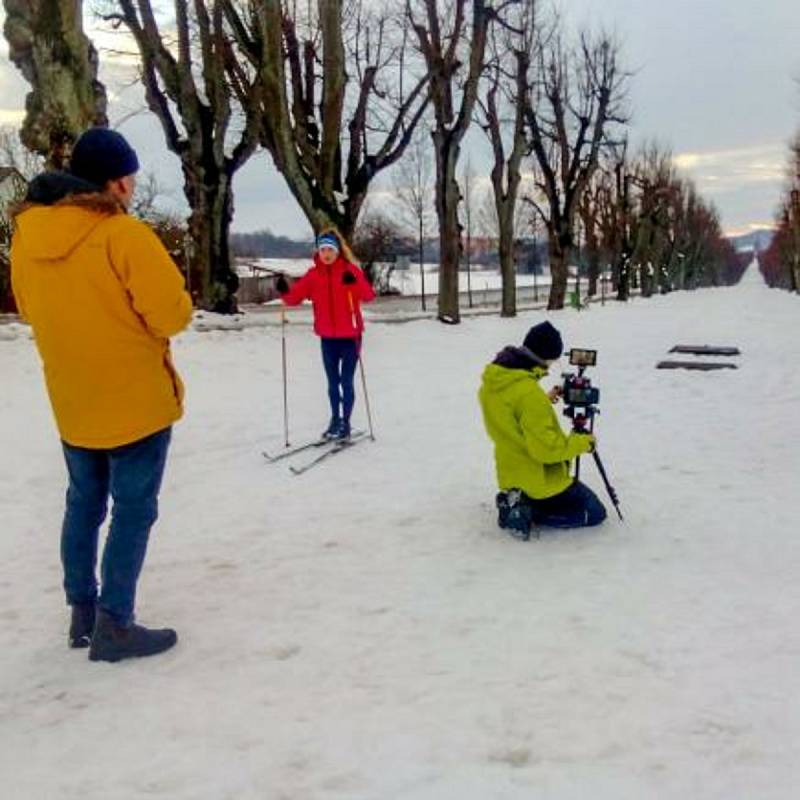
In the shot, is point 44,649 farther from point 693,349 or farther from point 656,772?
point 693,349

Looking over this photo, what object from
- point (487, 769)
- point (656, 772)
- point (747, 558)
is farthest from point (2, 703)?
point (747, 558)

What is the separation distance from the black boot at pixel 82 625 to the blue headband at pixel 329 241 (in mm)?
5077

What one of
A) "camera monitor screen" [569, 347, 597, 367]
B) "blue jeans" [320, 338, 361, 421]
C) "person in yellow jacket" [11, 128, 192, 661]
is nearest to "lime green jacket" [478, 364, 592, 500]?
"camera monitor screen" [569, 347, 597, 367]

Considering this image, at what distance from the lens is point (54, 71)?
1051 centimetres

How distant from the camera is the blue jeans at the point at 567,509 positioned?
5258 mm

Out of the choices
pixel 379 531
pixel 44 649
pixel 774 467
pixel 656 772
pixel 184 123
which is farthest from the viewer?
pixel 184 123

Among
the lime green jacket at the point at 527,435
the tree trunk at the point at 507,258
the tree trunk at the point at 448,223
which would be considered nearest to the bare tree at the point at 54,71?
the lime green jacket at the point at 527,435

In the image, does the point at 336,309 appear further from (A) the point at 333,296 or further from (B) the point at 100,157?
(B) the point at 100,157

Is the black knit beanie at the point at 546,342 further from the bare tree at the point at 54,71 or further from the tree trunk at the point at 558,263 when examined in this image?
the tree trunk at the point at 558,263

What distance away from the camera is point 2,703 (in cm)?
342

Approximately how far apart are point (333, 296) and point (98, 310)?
4899 mm

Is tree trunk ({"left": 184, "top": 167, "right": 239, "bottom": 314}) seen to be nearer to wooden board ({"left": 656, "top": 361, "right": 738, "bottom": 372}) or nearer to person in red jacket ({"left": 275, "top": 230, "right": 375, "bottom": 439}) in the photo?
wooden board ({"left": 656, "top": 361, "right": 738, "bottom": 372})

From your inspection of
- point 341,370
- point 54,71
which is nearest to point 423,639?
point 341,370

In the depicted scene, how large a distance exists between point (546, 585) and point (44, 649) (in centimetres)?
241
